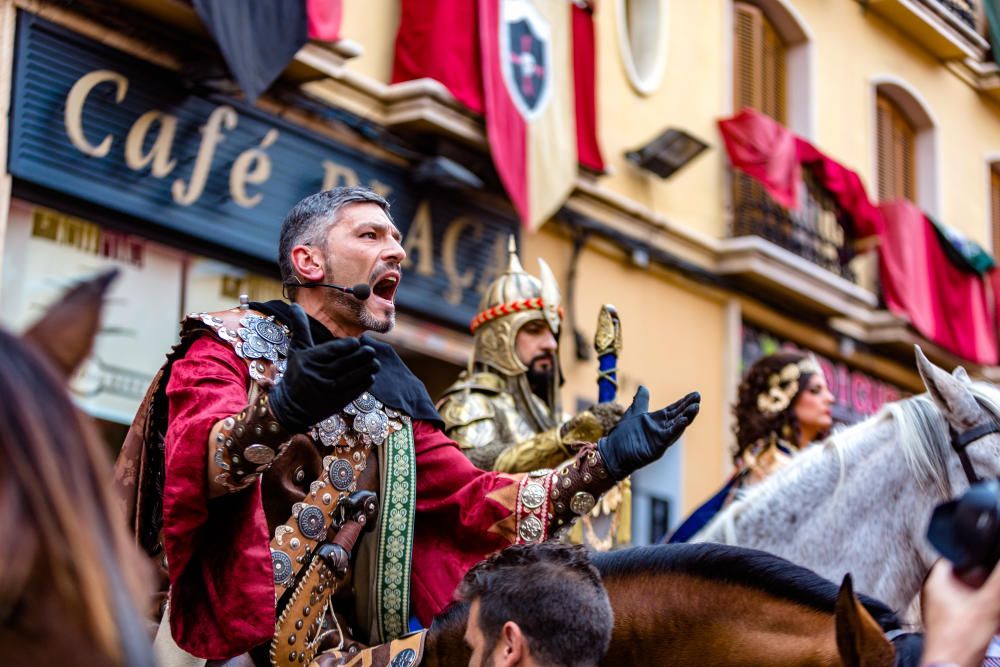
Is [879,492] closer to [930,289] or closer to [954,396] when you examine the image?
[954,396]

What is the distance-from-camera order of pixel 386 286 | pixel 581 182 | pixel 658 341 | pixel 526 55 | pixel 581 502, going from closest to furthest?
pixel 581 502, pixel 386 286, pixel 526 55, pixel 581 182, pixel 658 341

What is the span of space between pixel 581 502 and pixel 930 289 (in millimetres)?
12502

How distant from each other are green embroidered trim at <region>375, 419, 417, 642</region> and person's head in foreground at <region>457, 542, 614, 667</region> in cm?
81

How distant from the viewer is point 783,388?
741 cm

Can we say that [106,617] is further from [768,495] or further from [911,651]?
[768,495]

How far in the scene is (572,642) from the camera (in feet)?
9.39

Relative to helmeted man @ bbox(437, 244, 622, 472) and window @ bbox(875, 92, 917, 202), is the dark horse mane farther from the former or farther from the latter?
window @ bbox(875, 92, 917, 202)

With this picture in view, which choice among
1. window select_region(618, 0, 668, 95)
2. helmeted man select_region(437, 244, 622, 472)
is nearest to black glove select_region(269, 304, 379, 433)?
helmeted man select_region(437, 244, 622, 472)

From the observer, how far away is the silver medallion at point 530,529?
387 cm

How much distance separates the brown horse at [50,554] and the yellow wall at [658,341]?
1011cm

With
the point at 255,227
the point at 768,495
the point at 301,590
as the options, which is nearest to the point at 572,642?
the point at 301,590

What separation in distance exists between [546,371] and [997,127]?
1410 cm

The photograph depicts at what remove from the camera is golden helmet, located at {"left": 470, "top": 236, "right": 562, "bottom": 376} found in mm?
6383

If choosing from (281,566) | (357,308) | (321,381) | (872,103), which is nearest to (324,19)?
(357,308)
